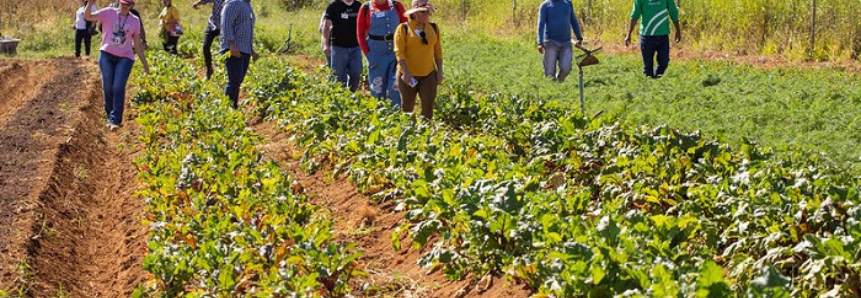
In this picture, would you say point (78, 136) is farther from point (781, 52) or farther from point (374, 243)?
point (781, 52)

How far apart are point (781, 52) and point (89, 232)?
12156mm

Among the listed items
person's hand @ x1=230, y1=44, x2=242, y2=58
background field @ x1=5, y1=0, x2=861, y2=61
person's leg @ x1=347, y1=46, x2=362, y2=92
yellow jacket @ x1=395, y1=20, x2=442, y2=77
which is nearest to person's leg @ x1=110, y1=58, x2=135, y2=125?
person's hand @ x1=230, y1=44, x2=242, y2=58

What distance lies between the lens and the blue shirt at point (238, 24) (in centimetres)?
1259

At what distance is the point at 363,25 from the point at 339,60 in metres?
1.07

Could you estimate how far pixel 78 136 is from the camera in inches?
474

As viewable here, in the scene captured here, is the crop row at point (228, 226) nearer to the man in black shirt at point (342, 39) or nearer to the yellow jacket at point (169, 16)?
the man in black shirt at point (342, 39)

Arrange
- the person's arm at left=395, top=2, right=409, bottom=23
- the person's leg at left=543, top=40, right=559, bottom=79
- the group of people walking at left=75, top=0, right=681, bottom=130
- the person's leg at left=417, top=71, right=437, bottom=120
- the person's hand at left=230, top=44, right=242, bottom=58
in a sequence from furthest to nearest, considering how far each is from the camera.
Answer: the person's leg at left=543, top=40, right=559, bottom=79, the person's hand at left=230, top=44, right=242, bottom=58, the person's arm at left=395, top=2, right=409, bottom=23, the person's leg at left=417, top=71, right=437, bottom=120, the group of people walking at left=75, top=0, right=681, bottom=130

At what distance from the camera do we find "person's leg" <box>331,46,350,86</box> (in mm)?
12281

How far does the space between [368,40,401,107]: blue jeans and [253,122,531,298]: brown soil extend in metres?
1.32

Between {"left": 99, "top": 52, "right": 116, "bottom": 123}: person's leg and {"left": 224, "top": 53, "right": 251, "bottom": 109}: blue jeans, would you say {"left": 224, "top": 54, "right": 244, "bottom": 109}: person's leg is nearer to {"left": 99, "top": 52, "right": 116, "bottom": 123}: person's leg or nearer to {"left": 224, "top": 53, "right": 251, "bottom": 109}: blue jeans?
{"left": 224, "top": 53, "right": 251, "bottom": 109}: blue jeans

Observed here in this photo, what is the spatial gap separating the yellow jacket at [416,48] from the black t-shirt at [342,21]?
155 centimetres

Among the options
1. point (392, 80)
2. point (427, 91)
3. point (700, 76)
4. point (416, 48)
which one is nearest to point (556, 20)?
point (700, 76)

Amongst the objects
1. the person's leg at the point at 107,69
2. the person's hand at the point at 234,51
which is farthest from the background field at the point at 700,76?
the person's leg at the point at 107,69

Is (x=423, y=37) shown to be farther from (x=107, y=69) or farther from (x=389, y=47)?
(x=107, y=69)
